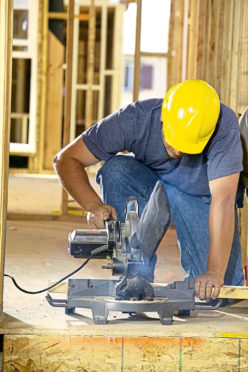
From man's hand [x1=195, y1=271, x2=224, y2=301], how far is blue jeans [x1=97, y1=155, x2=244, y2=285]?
0.55 metres

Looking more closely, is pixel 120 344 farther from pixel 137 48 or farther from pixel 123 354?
pixel 137 48

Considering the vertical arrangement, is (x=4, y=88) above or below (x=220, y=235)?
above

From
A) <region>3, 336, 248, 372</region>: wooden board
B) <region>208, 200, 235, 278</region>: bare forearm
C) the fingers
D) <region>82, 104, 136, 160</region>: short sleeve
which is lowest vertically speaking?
<region>3, 336, 248, 372</region>: wooden board

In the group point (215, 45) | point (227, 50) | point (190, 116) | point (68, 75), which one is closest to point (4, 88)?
point (190, 116)

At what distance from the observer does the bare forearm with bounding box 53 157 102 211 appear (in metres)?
2.77

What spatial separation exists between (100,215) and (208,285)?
1.61ft

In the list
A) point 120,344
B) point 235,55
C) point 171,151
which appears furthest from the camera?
point 235,55

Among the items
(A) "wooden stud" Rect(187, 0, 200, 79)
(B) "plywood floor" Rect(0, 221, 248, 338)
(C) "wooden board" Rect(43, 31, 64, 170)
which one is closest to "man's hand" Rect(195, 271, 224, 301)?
(B) "plywood floor" Rect(0, 221, 248, 338)

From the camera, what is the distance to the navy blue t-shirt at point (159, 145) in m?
2.69

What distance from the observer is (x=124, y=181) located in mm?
3059

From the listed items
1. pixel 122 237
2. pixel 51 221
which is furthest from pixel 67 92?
pixel 122 237

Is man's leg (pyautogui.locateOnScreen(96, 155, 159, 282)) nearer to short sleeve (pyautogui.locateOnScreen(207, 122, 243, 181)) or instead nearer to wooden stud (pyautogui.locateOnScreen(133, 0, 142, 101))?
short sleeve (pyautogui.locateOnScreen(207, 122, 243, 181))

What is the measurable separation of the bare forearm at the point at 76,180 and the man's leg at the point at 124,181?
24 cm

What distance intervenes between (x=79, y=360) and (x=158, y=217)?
1.86ft
